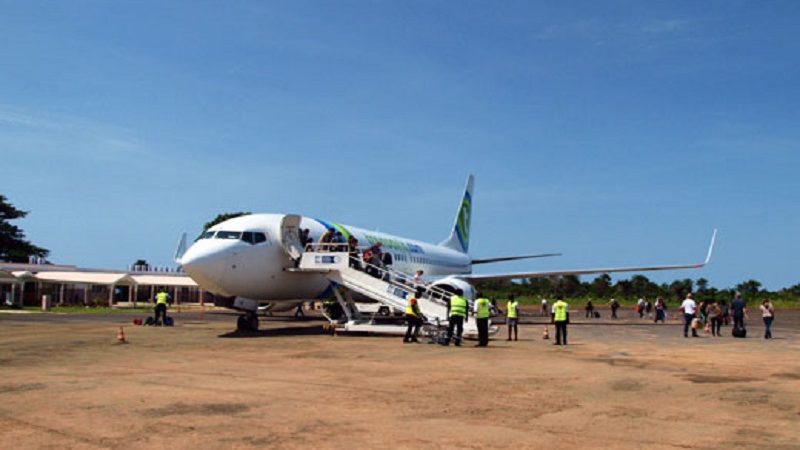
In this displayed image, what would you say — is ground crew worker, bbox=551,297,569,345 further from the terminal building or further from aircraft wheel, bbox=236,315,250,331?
the terminal building

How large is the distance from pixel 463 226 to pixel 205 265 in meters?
32.1

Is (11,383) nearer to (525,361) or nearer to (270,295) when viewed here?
(525,361)

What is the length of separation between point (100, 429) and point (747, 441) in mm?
6284

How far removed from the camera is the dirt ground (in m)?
7.12

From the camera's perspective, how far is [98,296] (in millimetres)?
60344

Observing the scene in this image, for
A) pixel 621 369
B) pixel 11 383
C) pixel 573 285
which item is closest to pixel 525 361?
pixel 621 369

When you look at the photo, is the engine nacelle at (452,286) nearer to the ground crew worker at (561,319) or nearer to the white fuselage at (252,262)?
the white fuselage at (252,262)

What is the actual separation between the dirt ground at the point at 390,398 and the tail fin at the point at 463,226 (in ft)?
105

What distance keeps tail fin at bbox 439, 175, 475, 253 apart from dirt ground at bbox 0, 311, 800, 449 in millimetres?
31975

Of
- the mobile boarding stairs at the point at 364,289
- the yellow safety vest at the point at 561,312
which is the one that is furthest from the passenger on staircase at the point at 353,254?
the yellow safety vest at the point at 561,312

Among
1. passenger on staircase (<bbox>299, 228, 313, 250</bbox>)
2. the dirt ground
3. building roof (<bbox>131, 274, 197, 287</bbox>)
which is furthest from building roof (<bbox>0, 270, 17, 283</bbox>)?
the dirt ground

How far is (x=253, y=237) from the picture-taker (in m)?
22.7

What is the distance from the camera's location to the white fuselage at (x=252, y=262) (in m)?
21.3

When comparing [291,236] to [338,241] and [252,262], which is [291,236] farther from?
[338,241]
